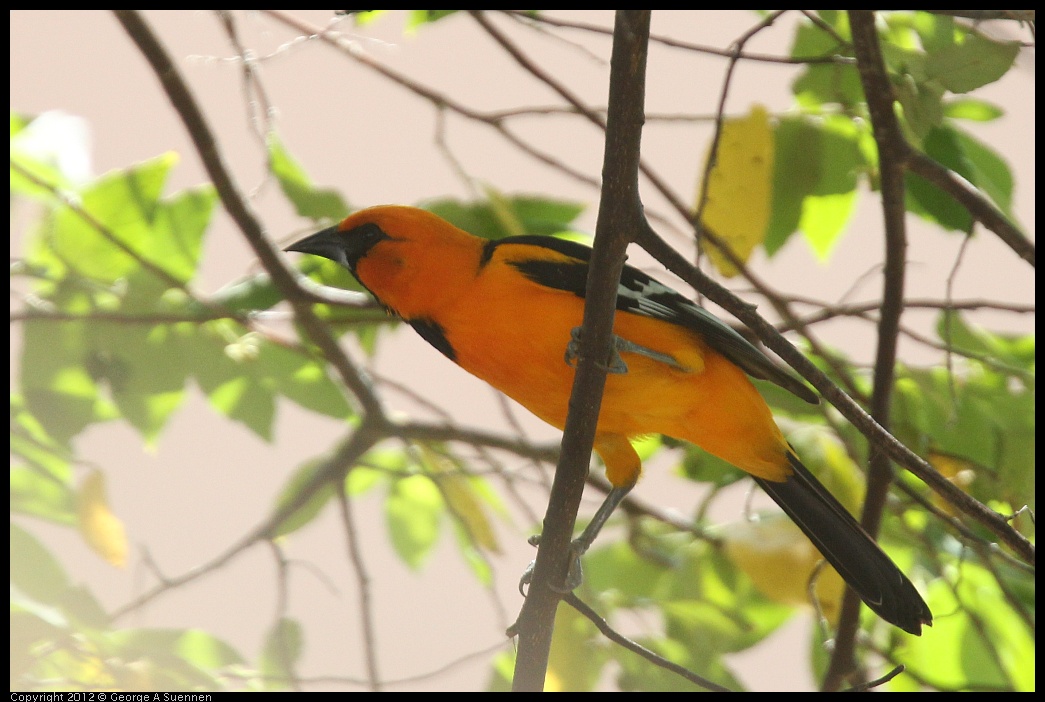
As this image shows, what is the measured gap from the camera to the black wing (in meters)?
2.85

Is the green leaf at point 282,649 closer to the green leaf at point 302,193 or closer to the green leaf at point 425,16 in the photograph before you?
the green leaf at point 302,193

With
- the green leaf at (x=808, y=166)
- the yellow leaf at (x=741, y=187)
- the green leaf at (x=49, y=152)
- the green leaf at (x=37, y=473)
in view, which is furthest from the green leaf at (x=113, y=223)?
the green leaf at (x=808, y=166)

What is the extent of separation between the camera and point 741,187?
300cm

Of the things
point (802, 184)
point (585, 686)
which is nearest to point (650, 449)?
point (585, 686)

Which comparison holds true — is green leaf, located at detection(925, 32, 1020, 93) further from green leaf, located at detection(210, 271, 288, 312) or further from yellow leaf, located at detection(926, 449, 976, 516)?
green leaf, located at detection(210, 271, 288, 312)

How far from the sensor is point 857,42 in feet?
8.81

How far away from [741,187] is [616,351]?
0.74 meters

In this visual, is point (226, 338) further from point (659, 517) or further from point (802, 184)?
point (802, 184)

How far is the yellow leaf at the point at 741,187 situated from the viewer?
2961 millimetres

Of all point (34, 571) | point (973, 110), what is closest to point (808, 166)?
point (973, 110)

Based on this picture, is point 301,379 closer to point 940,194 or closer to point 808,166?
point 808,166

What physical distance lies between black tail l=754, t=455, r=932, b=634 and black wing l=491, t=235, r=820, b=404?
1.75 ft

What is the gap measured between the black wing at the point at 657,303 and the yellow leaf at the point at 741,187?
0.25 metres
